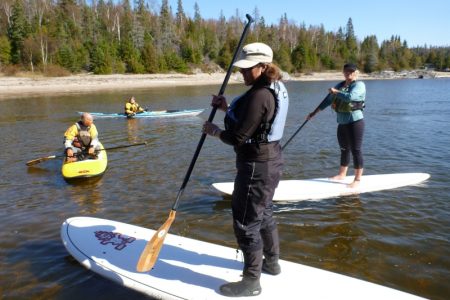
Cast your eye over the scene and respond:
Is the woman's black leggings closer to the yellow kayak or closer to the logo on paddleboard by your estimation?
the logo on paddleboard

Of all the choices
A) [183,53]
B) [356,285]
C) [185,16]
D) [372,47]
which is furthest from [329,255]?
[372,47]

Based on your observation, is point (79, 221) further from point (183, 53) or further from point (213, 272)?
point (183, 53)

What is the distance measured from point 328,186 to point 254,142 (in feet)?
14.7

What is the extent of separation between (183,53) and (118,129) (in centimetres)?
6801

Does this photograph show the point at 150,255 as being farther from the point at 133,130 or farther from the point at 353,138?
the point at 133,130

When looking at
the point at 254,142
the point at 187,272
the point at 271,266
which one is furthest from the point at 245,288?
the point at 254,142

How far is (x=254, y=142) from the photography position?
3172mm

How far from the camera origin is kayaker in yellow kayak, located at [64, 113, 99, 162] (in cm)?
915

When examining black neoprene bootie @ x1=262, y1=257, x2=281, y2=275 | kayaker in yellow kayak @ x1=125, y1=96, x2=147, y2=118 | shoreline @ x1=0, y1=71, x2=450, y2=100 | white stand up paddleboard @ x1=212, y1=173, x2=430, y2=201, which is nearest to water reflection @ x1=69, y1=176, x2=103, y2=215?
white stand up paddleboard @ x1=212, y1=173, x2=430, y2=201

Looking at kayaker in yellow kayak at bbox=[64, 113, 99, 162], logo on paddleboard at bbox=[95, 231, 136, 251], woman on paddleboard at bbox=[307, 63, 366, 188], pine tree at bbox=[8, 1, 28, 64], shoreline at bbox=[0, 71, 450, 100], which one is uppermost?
pine tree at bbox=[8, 1, 28, 64]

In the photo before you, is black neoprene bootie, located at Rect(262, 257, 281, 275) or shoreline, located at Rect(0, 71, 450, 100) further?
shoreline, located at Rect(0, 71, 450, 100)

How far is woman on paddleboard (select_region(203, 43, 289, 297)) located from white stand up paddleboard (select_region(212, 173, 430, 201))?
3.31 meters

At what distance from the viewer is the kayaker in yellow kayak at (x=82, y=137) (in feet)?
Result: 30.0

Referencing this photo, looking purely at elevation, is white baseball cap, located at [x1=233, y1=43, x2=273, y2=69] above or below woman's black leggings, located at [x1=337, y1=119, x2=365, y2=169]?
above
